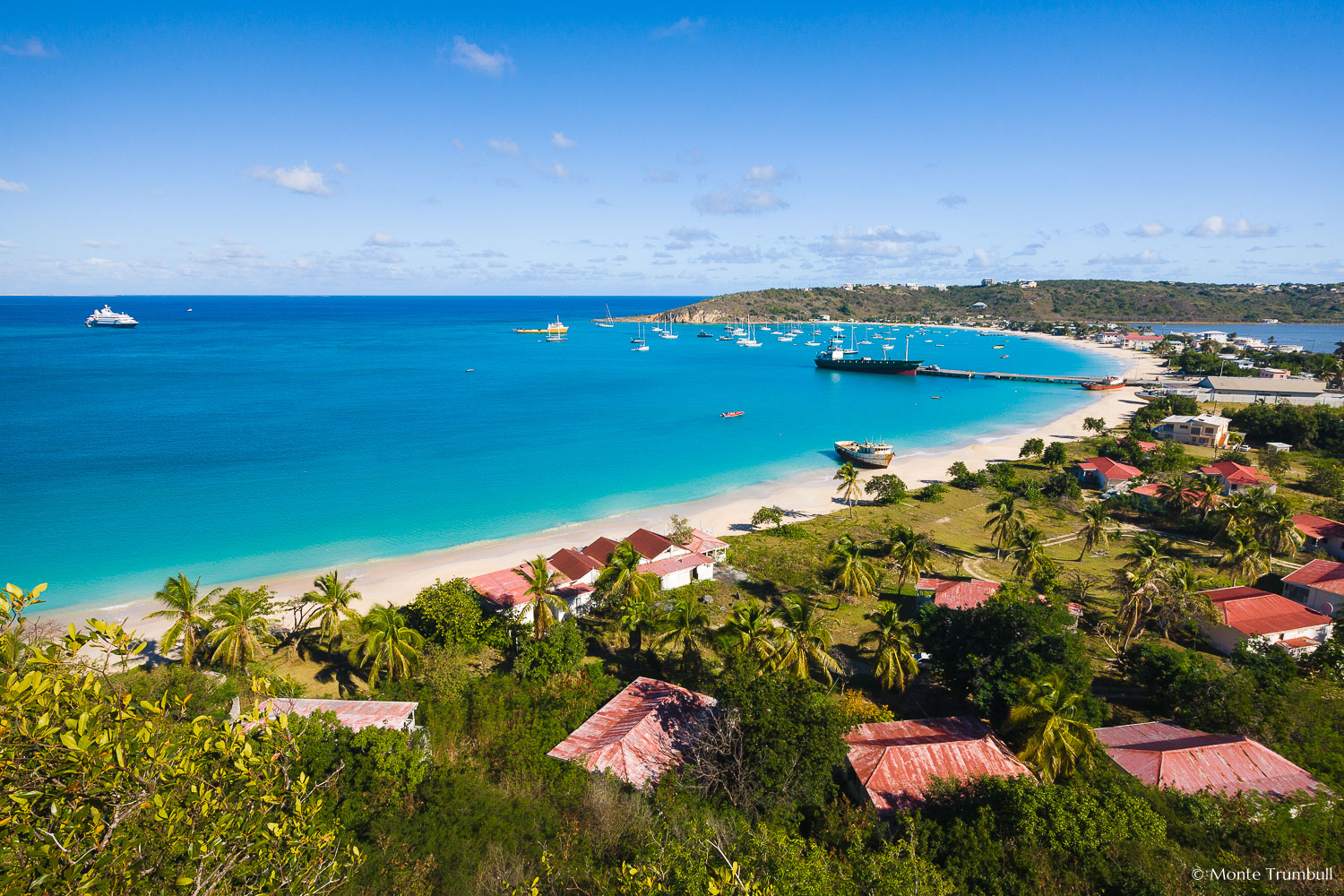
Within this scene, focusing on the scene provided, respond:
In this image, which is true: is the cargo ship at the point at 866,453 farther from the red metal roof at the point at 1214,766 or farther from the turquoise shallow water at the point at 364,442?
the red metal roof at the point at 1214,766

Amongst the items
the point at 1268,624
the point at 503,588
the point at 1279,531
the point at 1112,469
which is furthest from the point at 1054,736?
the point at 1112,469

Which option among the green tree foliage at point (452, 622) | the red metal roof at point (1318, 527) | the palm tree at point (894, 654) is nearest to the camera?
the palm tree at point (894, 654)

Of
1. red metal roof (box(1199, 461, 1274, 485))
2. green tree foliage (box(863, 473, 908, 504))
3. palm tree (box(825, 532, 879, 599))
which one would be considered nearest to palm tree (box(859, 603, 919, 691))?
palm tree (box(825, 532, 879, 599))

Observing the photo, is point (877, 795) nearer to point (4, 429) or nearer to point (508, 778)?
point (508, 778)

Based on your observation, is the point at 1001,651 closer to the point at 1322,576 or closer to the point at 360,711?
the point at 360,711

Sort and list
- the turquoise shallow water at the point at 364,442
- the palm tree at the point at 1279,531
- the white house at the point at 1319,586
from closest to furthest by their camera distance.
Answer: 1. the white house at the point at 1319,586
2. the palm tree at the point at 1279,531
3. the turquoise shallow water at the point at 364,442

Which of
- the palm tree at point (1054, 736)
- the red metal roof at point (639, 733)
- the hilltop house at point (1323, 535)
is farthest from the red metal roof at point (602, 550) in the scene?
the hilltop house at point (1323, 535)

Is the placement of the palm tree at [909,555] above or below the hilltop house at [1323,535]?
above
